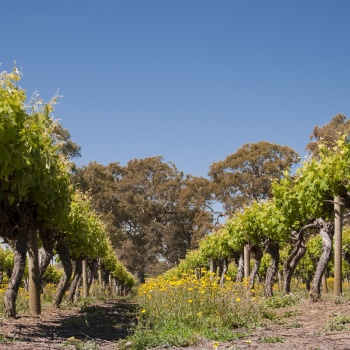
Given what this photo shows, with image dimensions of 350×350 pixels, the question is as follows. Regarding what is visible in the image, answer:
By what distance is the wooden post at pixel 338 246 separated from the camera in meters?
10.6

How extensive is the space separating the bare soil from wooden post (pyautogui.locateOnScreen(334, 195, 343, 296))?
60cm

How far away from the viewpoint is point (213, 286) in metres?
9.85

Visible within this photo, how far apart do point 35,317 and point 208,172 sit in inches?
1673

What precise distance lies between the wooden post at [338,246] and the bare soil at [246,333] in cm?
60

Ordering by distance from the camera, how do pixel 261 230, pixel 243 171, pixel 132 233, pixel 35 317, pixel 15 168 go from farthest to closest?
pixel 132 233 → pixel 243 171 → pixel 261 230 → pixel 35 317 → pixel 15 168

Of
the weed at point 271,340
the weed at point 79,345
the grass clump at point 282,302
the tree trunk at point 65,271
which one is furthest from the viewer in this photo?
the tree trunk at point 65,271

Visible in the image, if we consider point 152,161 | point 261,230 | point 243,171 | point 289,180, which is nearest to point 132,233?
point 152,161

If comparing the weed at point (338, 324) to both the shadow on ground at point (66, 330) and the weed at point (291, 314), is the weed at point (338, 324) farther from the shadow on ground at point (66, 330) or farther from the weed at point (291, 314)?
the shadow on ground at point (66, 330)

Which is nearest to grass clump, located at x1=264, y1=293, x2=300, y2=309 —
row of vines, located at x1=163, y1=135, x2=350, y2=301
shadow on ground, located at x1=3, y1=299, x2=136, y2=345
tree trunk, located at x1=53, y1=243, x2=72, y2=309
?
row of vines, located at x1=163, y1=135, x2=350, y2=301

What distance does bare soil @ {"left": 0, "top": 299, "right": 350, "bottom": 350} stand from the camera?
611 cm

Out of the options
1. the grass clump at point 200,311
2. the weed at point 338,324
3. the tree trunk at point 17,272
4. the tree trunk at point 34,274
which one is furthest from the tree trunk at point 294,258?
the tree trunk at point 17,272

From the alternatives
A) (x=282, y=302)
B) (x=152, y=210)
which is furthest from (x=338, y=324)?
(x=152, y=210)

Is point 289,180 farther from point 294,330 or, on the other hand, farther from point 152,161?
point 152,161

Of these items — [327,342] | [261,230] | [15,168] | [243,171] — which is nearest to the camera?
[327,342]
